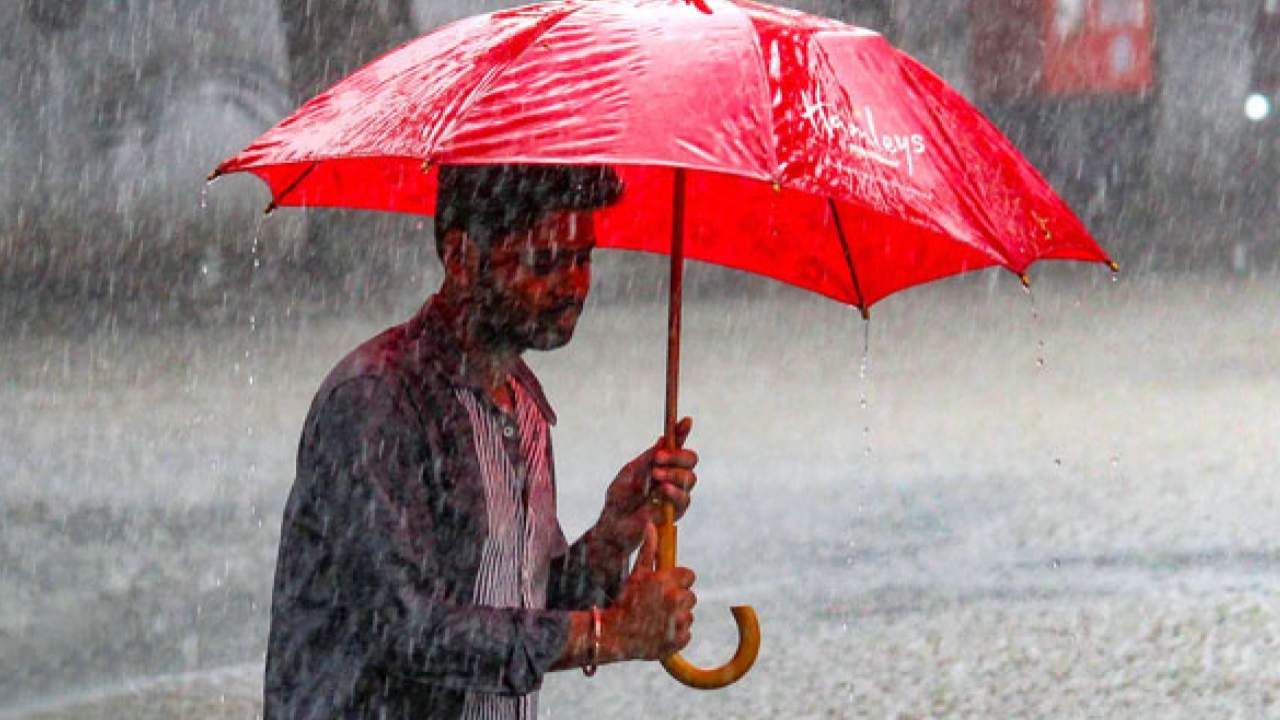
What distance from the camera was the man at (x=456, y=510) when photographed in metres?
2.58

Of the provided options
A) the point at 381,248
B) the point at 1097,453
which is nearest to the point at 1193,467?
the point at 1097,453

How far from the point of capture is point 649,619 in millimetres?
2732

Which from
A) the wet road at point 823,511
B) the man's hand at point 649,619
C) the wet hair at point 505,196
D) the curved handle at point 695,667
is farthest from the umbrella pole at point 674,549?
the wet road at point 823,511

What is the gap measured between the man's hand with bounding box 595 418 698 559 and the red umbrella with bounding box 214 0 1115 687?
0.16 ft

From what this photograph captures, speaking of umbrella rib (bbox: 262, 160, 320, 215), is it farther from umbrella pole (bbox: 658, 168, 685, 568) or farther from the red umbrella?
umbrella pole (bbox: 658, 168, 685, 568)

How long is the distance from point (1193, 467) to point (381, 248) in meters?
9.80

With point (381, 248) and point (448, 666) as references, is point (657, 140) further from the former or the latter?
point (381, 248)

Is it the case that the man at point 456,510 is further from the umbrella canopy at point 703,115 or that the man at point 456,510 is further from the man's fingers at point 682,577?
the umbrella canopy at point 703,115

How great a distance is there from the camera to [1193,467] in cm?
895

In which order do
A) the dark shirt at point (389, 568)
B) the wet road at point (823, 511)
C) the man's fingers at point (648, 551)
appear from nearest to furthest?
the dark shirt at point (389, 568) < the man's fingers at point (648, 551) < the wet road at point (823, 511)

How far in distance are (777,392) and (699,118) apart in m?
8.32

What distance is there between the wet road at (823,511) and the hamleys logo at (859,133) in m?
3.02

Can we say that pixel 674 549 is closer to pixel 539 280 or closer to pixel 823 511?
pixel 539 280

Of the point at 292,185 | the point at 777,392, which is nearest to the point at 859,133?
the point at 292,185
